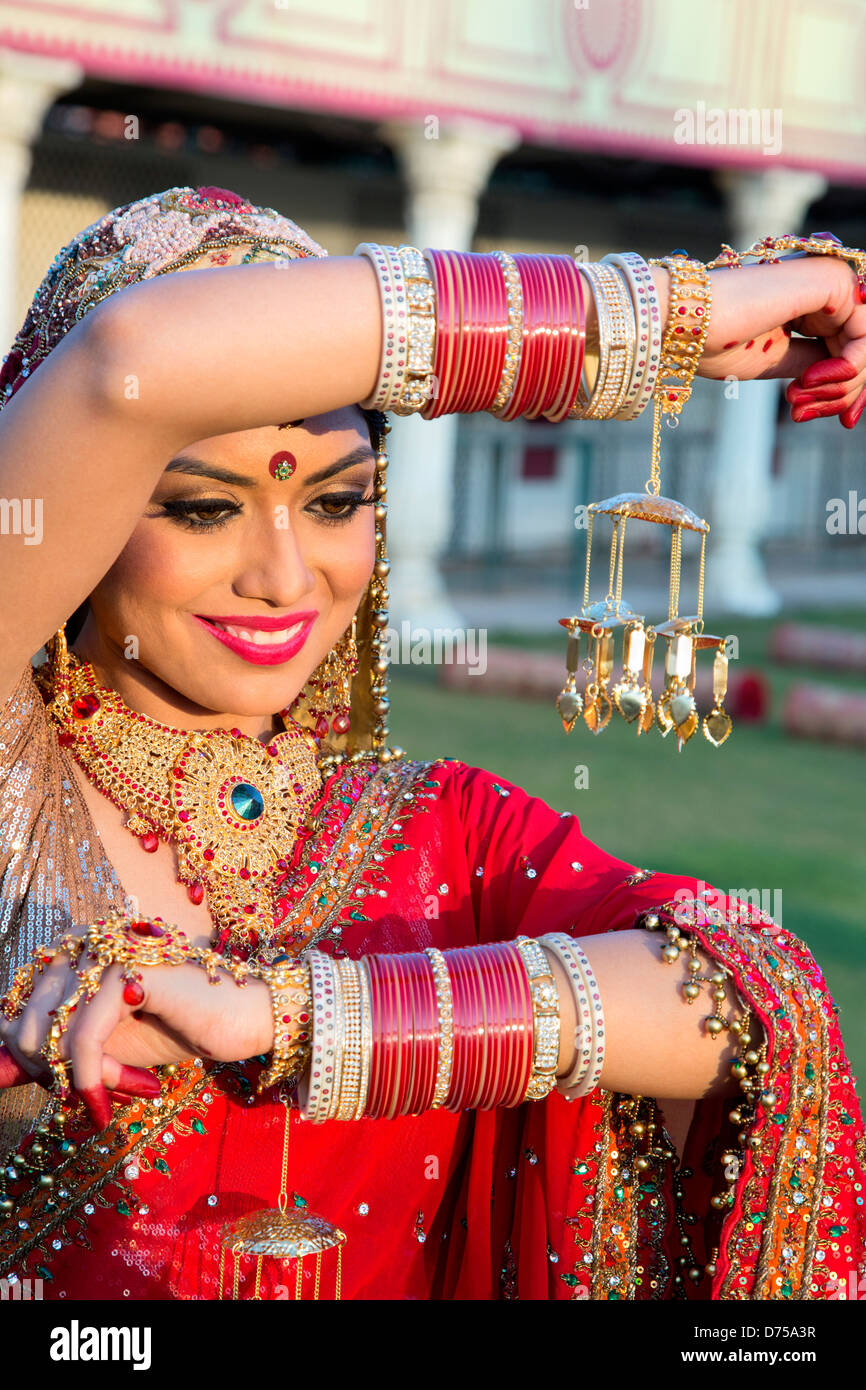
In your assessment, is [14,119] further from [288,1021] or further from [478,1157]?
[288,1021]

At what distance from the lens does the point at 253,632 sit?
5.50ft

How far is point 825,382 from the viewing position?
1513 millimetres

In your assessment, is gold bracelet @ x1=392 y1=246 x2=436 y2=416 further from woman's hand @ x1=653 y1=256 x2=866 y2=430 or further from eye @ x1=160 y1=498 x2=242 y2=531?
eye @ x1=160 y1=498 x2=242 y2=531

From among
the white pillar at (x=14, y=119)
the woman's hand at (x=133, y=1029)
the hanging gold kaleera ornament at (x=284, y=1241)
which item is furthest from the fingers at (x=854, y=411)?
the white pillar at (x=14, y=119)

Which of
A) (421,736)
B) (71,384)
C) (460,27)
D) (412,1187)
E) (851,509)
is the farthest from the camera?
(851,509)

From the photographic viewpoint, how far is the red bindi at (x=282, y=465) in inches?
63.2

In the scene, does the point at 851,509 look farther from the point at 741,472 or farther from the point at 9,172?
the point at 9,172

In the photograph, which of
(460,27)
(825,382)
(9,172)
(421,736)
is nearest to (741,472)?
(460,27)

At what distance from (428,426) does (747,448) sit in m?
3.74

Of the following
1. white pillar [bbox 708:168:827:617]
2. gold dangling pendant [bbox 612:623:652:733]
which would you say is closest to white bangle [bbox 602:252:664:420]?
gold dangling pendant [bbox 612:623:652:733]

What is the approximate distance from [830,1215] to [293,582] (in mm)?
926

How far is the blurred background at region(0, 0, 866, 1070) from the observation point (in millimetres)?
8430

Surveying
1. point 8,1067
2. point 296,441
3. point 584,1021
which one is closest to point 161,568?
point 296,441

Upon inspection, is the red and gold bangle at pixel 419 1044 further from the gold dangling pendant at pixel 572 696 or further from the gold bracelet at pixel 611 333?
the gold bracelet at pixel 611 333
